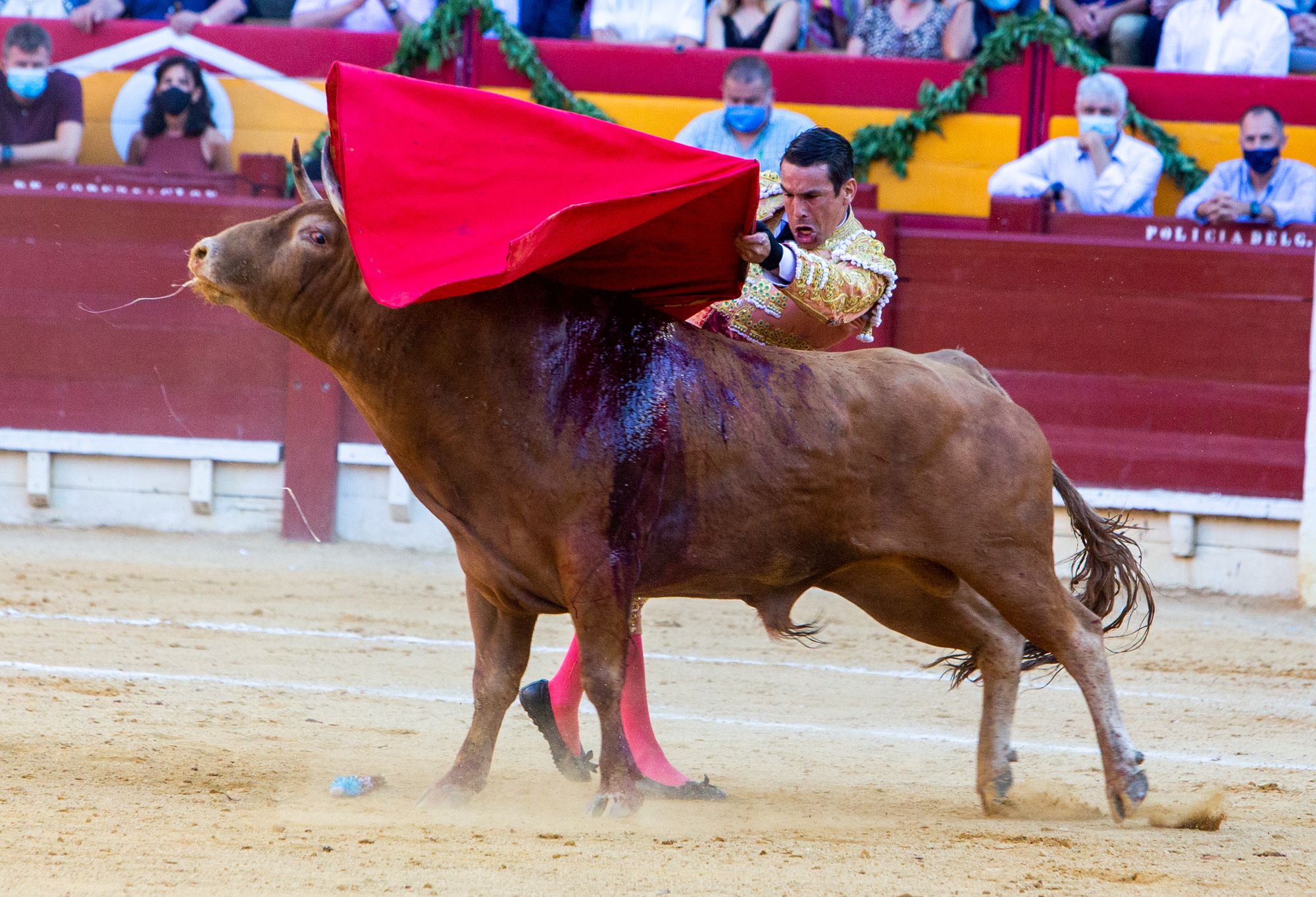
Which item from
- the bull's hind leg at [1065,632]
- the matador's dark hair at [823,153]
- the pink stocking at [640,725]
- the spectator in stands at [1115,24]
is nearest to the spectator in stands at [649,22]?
the spectator in stands at [1115,24]

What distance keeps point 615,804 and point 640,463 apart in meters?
0.69

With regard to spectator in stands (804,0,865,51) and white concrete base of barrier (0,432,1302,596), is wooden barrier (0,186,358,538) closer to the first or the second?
white concrete base of barrier (0,432,1302,596)

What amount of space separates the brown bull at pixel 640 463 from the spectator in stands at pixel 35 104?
16.2 feet

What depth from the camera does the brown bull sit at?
3.10 m

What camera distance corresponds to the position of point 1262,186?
6859 mm

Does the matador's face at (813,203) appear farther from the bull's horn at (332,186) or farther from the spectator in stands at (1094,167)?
the spectator in stands at (1094,167)

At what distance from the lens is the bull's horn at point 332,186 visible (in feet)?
9.79

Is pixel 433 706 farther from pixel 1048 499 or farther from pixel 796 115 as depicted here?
pixel 796 115

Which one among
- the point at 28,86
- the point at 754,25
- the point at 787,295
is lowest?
the point at 787,295

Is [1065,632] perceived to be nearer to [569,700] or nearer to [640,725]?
[640,725]

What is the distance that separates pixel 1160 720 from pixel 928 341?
2.73 metres

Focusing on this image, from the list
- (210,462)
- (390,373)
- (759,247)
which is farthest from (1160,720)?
(210,462)

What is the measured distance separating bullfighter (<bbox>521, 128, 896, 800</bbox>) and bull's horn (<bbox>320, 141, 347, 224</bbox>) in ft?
2.58

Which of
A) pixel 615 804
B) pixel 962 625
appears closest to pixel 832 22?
pixel 962 625
